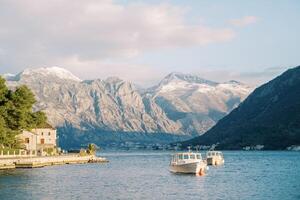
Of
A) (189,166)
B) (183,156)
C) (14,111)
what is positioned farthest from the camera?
(14,111)

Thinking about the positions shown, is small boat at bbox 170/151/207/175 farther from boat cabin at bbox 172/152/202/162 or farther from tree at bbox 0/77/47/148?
tree at bbox 0/77/47/148

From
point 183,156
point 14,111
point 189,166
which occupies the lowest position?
point 189,166

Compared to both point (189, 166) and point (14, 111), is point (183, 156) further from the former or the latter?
point (14, 111)

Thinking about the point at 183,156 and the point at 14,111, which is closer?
the point at 183,156

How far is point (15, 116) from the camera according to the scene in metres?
176

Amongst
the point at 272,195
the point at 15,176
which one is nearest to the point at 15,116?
the point at 15,176

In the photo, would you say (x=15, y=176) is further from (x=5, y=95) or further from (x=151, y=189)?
(x=5, y=95)

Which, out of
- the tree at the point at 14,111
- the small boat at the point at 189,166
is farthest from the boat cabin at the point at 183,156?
the tree at the point at 14,111

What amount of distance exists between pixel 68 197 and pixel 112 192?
1089 cm

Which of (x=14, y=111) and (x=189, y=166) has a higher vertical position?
(x=14, y=111)

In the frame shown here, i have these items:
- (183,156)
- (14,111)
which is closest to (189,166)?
(183,156)

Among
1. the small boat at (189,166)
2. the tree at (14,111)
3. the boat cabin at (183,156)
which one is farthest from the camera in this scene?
the tree at (14,111)

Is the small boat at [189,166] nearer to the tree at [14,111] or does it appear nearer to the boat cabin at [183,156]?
the boat cabin at [183,156]

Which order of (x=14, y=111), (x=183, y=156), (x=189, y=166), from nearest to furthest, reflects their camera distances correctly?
(x=189, y=166) → (x=183, y=156) → (x=14, y=111)
